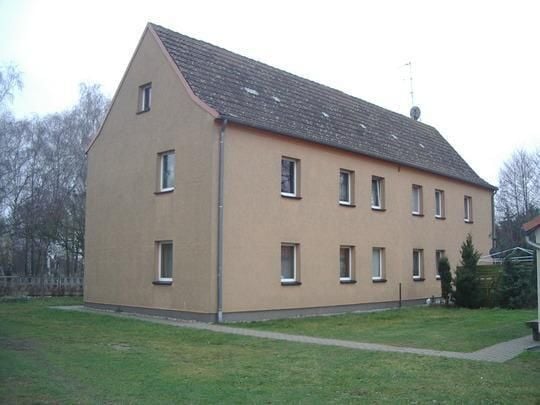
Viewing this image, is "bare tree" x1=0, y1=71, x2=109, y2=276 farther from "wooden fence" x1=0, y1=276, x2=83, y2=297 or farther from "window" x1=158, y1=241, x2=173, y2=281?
"window" x1=158, y1=241, x2=173, y2=281

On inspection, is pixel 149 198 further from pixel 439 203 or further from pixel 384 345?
pixel 439 203

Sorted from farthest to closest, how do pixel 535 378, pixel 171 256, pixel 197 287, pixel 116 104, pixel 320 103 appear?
pixel 320 103 → pixel 116 104 → pixel 171 256 → pixel 197 287 → pixel 535 378

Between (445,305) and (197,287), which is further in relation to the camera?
(445,305)

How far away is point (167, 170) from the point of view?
19.3 metres

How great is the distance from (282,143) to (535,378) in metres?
11.7

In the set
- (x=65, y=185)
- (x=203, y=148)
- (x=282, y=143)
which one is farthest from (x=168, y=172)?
(x=65, y=185)

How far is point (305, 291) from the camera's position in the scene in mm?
19375

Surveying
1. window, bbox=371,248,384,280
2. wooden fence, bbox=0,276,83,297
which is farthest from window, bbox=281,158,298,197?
wooden fence, bbox=0,276,83,297

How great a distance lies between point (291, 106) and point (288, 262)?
578 centimetres

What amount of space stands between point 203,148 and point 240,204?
2.00 metres

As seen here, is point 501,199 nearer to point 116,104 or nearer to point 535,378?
point 116,104

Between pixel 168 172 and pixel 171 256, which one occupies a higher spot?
pixel 168 172

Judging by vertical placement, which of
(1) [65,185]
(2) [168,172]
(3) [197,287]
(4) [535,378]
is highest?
(1) [65,185]

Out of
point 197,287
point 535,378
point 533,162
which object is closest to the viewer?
point 535,378
